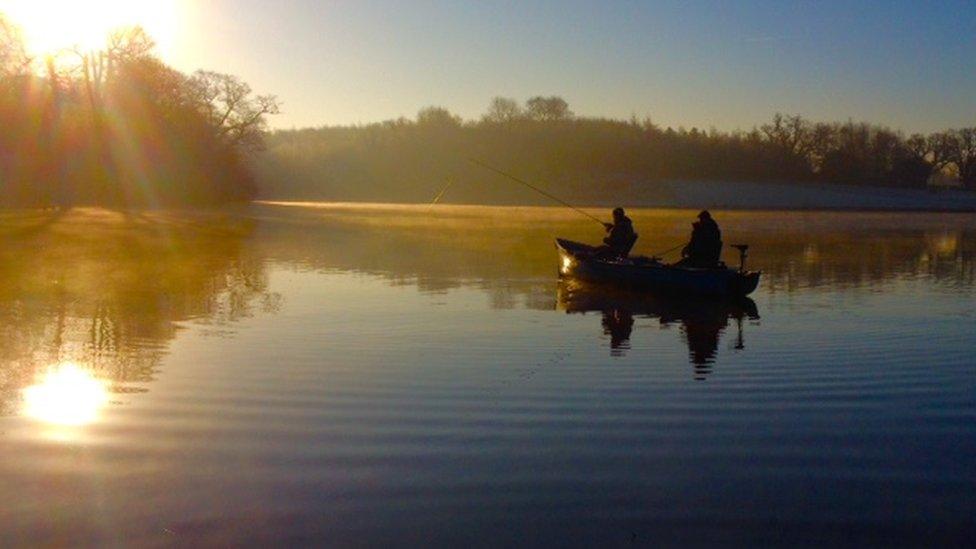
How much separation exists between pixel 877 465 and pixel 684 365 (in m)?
4.00

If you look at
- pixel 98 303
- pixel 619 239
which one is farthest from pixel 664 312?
pixel 98 303

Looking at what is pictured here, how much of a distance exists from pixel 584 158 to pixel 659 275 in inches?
2797

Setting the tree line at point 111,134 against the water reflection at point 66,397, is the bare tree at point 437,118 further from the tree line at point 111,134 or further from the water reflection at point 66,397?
the water reflection at point 66,397

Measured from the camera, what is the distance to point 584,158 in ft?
290

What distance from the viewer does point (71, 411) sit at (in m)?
8.59

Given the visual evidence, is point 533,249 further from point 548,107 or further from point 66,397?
point 548,107

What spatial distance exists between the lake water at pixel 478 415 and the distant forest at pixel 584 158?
63.5 meters

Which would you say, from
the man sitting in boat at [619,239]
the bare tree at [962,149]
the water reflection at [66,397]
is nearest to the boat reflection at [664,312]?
the man sitting in boat at [619,239]

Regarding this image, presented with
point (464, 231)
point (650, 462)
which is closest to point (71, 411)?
point (650, 462)

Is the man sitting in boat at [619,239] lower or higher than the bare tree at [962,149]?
lower

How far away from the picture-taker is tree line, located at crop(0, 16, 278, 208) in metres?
50.2

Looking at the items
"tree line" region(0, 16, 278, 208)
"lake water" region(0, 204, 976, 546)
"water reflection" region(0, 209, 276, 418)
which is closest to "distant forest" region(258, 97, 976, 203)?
"tree line" region(0, 16, 278, 208)

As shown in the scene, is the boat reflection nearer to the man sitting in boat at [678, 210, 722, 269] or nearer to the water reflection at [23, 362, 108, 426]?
the man sitting in boat at [678, 210, 722, 269]

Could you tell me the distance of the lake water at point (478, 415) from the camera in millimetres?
6078
